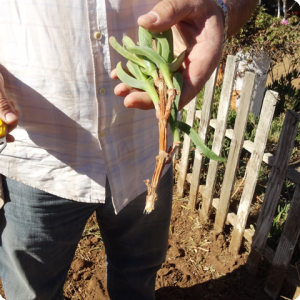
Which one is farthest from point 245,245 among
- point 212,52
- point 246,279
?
point 212,52

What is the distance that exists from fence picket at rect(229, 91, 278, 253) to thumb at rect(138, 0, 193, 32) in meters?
1.14

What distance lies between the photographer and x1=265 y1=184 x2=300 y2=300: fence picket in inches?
72.1

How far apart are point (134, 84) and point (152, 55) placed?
9 centimetres

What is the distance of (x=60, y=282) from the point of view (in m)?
1.32

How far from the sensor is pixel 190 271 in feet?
7.34

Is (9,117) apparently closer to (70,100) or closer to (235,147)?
(70,100)

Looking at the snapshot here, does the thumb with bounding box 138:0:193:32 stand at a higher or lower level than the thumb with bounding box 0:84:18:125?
higher

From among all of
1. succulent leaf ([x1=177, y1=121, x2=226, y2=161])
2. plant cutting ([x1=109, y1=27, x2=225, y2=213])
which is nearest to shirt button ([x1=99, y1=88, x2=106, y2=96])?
plant cutting ([x1=109, y1=27, x2=225, y2=213])

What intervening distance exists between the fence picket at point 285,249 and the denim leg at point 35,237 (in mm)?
1201

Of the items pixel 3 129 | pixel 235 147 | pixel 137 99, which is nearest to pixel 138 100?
pixel 137 99

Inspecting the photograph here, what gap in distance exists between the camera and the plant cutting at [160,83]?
2.39ft

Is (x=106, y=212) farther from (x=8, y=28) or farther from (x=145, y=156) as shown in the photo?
(x=8, y=28)

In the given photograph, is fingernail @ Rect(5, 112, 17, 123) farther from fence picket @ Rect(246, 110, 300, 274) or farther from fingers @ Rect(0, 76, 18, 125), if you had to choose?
fence picket @ Rect(246, 110, 300, 274)

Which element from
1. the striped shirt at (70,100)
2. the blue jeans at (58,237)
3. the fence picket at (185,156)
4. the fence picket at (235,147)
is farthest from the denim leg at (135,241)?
the fence picket at (185,156)
